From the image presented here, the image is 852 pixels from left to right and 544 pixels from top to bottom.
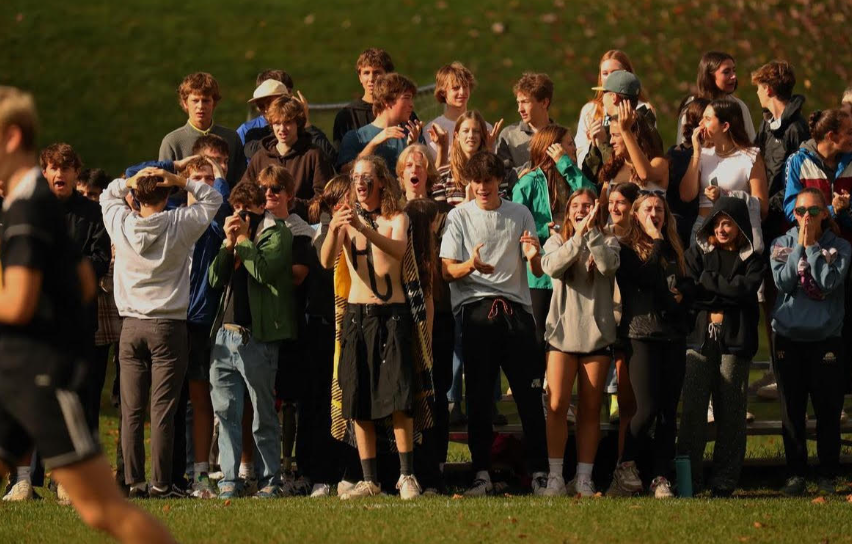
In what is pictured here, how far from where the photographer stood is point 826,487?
10406mm

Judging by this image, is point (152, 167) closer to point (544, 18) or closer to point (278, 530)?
point (278, 530)

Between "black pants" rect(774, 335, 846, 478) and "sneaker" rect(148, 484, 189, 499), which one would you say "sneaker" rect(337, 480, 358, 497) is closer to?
"sneaker" rect(148, 484, 189, 499)

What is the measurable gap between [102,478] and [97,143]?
63.7ft

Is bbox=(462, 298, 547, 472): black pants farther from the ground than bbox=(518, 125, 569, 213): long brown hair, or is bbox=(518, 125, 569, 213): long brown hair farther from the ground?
bbox=(518, 125, 569, 213): long brown hair

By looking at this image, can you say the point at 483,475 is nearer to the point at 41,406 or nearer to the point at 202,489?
the point at 202,489

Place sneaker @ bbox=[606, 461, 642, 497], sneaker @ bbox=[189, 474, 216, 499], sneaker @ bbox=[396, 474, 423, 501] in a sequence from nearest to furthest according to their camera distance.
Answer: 1. sneaker @ bbox=[396, 474, 423, 501]
2. sneaker @ bbox=[606, 461, 642, 497]
3. sneaker @ bbox=[189, 474, 216, 499]

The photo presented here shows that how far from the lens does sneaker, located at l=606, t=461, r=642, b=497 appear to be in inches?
394

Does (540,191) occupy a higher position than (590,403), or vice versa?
(540,191)

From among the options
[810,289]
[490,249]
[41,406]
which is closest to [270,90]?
[490,249]

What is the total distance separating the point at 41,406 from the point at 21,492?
4.61m

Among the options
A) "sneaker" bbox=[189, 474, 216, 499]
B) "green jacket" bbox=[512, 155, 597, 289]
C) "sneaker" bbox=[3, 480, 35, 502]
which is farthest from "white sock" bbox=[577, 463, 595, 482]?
"sneaker" bbox=[3, 480, 35, 502]

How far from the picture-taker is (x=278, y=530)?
8.37m

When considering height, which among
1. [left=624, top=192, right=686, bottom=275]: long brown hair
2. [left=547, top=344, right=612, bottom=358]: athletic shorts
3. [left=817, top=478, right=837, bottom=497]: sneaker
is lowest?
[left=817, top=478, right=837, bottom=497]: sneaker

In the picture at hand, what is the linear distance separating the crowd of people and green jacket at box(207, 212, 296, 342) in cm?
2
